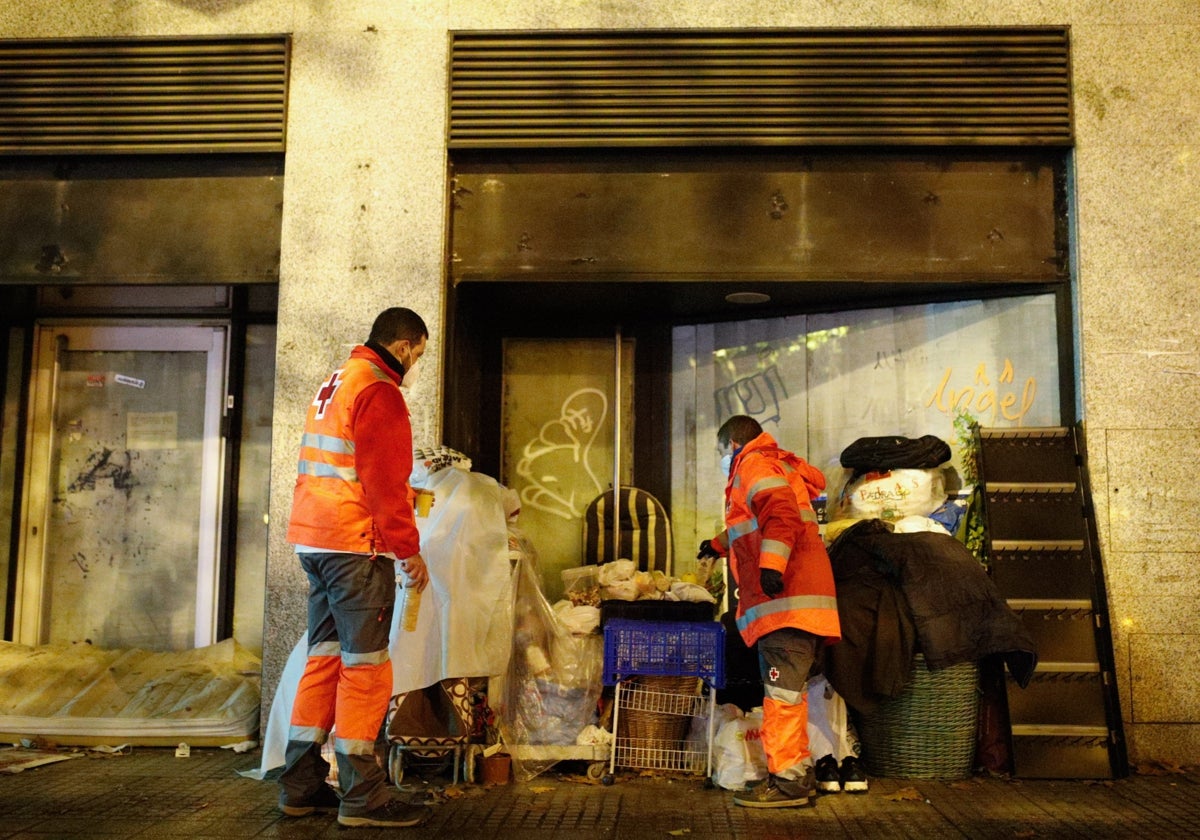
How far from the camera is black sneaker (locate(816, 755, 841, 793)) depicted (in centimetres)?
536

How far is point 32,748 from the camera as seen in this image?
6.27 metres

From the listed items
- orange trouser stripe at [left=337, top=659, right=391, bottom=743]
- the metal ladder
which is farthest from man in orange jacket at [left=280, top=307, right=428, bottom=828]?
the metal ladder

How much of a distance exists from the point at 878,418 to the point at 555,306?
8.20ft

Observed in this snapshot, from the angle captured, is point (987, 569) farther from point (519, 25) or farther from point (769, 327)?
point (519, 25)

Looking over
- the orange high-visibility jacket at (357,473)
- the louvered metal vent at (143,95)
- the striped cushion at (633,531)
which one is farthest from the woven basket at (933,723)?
the louvered metal vent at (143,95)

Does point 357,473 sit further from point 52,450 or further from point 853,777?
point 52,450

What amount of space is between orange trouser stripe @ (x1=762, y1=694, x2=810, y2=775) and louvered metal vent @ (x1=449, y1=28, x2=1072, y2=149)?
141 inches

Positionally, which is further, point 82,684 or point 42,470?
point 42,470

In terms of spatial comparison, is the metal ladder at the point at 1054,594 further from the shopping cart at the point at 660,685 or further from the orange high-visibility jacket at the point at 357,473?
the orange high-visibility jacket at the point at 357,473

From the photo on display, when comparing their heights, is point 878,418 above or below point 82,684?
above

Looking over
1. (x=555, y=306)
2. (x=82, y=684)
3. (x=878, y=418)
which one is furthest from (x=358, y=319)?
(x=878, y=418)

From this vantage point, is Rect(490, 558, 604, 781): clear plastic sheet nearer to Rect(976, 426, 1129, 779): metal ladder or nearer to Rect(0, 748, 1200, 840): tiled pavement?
Rect(0, 748, 1200, 840): tiled pavement

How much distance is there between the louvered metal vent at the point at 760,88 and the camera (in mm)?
6668

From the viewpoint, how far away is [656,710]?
5.66 meters
